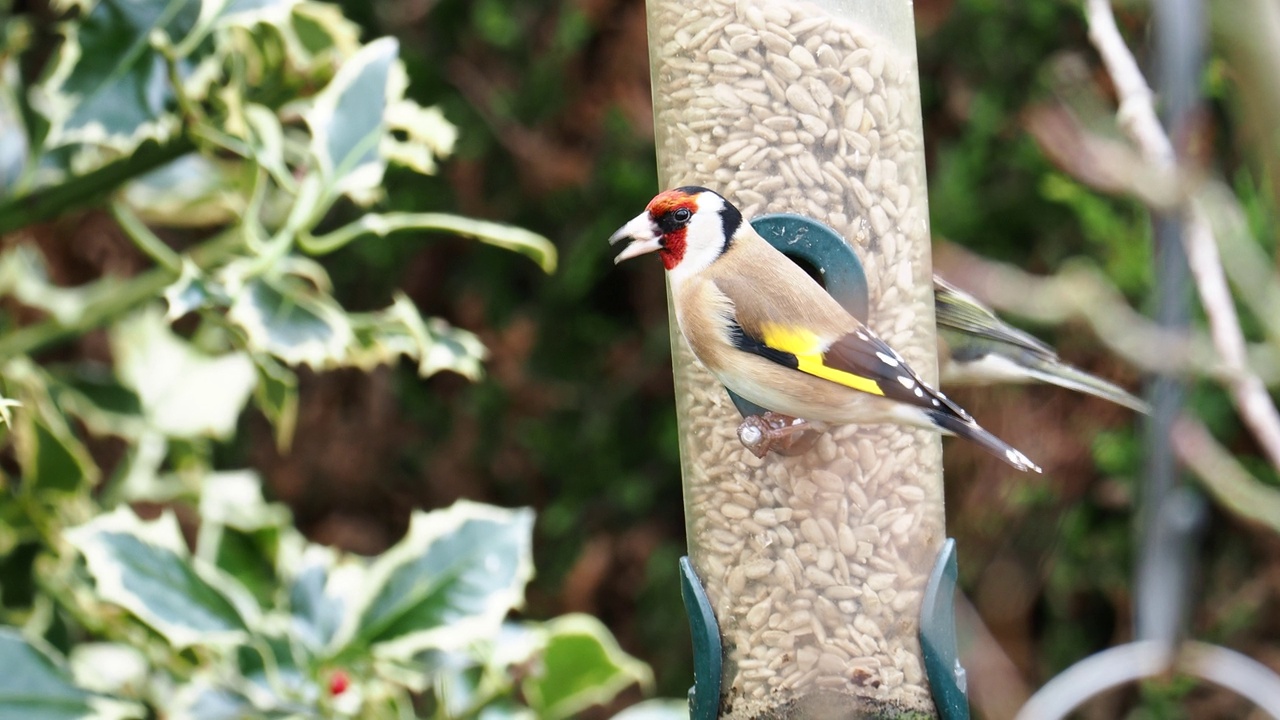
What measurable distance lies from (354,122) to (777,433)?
1.98 feet

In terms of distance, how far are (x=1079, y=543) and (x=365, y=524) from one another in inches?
59.0

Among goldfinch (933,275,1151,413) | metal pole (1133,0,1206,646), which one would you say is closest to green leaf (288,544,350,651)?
goldfinch (933,275,1151,413)

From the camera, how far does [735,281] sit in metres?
1.23

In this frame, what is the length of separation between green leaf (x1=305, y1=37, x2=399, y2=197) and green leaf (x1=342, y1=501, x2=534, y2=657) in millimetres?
414

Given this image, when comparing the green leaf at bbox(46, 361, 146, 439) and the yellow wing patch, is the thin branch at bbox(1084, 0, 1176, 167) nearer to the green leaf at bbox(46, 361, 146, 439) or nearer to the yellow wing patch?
the yellow wing patch

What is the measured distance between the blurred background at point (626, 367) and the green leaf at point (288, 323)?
1.17 metres

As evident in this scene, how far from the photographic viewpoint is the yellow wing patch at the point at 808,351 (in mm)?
1178

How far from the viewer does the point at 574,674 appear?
1.64m

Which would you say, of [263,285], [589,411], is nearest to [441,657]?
[263,285]

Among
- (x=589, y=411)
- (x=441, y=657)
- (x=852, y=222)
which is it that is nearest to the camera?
(x=852, y=222)

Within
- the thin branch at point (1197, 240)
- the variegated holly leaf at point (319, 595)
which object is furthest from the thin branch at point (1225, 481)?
the variegated holly leaf at point (319, 595)

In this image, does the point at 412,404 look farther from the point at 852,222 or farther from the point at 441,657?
the point at 852,222

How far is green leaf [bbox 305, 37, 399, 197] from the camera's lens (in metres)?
1.45

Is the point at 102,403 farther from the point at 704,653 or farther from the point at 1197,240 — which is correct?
the point at 1197,240
